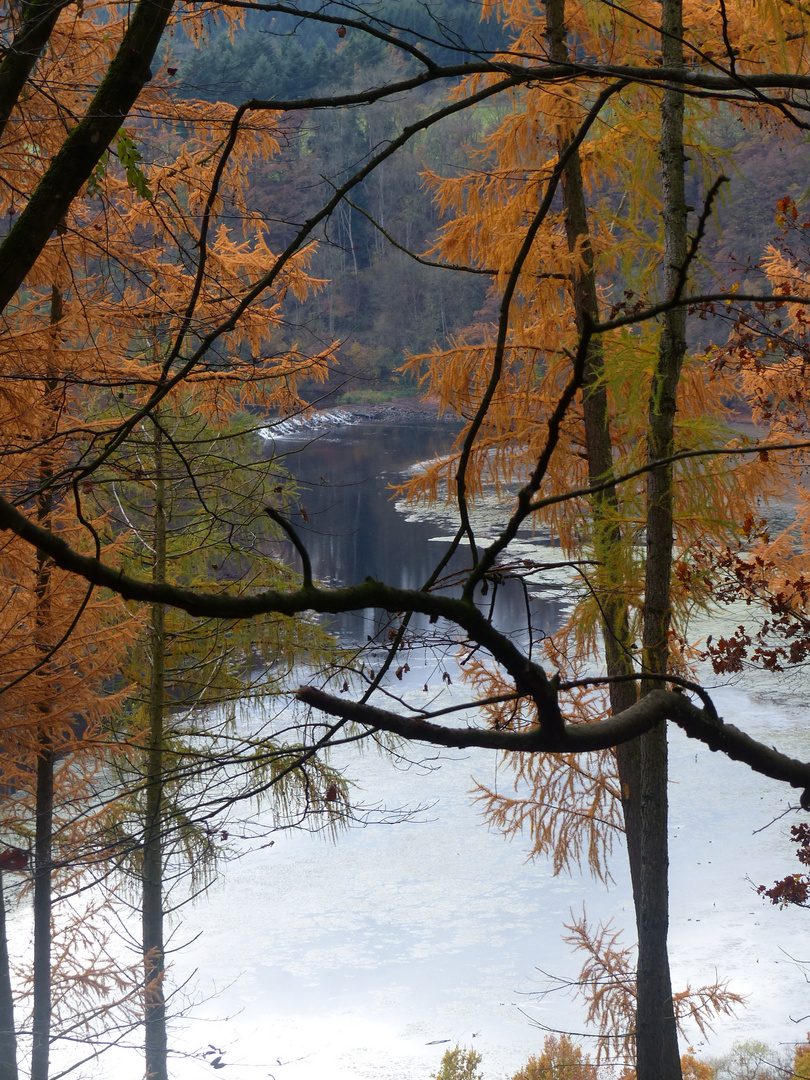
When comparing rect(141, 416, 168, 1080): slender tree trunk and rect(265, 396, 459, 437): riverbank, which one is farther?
rect(265, 396, 459, 437): riverbank

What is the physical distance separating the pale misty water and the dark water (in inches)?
108

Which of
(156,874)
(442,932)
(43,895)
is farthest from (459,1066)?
(43,895)

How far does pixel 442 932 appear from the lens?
8758mm

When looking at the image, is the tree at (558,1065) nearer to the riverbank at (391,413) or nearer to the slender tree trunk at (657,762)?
the slender tree trunk at (657,762)

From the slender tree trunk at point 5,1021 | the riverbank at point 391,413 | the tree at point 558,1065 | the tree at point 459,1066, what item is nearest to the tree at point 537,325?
the tree at point 558,1065

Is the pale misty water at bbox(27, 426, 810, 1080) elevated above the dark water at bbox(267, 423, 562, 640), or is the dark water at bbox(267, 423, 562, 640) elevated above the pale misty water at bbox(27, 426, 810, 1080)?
the dark water at bbox(267, 423, 562, 640)

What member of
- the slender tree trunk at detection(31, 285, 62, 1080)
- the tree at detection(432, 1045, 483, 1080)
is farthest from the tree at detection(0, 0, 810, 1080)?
the tree at detection(432, 1045, 483, 1080)

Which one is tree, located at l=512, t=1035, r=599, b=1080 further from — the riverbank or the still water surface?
the riverbank

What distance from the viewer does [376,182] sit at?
40750 millimetres

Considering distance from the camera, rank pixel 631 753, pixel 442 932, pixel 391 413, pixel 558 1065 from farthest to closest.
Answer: pixel 391 413 → pixel 442 932 → pixel 558 1065 → pixel 631 753

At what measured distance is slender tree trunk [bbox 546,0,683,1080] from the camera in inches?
187

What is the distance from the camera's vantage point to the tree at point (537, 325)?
1.35 meters

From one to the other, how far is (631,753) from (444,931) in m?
3.71

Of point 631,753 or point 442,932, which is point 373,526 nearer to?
point 442,932
